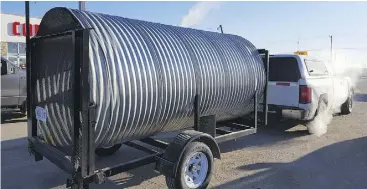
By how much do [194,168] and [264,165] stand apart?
181 centimetres

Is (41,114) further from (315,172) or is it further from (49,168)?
(315,172)

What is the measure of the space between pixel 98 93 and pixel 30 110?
148 cm

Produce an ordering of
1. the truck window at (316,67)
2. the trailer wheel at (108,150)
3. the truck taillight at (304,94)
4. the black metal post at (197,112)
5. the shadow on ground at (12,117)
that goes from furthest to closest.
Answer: the shadow on ground at (12,117) < the truck window at (316,67) < the truck taillight at (304,94) < the trailer wheel at (108,150) < the black metal post at (197,112)

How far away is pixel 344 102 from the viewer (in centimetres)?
1126

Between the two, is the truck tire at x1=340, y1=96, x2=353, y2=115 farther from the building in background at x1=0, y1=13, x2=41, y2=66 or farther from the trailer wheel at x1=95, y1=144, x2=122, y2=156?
the building in background at x1=0, y1=13, x2=41, y2=66

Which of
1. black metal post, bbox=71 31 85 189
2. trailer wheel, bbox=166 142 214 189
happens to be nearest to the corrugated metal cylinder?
black metal post, bbox=71 31 85 189

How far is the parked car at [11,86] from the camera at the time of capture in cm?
1008

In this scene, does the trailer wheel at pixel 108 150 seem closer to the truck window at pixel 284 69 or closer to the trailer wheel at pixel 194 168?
the trailer wheel at pixel 194 168

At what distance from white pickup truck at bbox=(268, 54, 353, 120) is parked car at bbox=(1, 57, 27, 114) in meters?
7.65

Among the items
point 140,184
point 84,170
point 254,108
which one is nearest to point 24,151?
point 140,184

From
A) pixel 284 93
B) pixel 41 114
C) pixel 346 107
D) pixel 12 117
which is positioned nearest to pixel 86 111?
pixel 41 114

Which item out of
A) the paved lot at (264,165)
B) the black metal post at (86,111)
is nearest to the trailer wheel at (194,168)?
the paved lot at (264,165)

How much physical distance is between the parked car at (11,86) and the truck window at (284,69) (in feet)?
25.2

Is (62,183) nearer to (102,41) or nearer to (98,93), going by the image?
(98,93)
